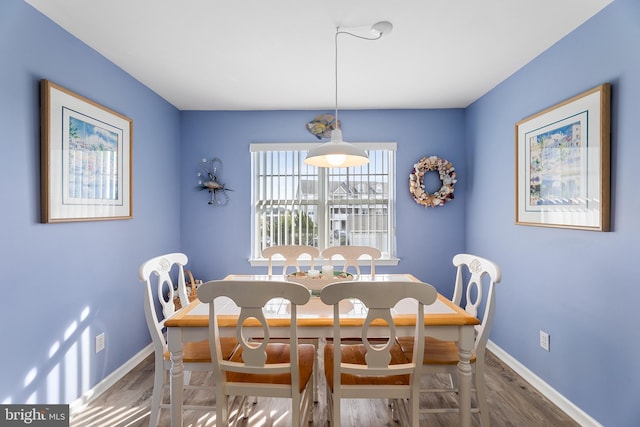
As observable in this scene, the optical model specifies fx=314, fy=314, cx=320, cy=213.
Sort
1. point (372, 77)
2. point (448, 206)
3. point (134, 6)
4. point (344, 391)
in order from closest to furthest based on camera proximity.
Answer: point (344, 391)
point (134, 6)
point (372, 77)
point (448, 206)

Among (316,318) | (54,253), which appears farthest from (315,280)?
(54,253)

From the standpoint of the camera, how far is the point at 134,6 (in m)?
1.76

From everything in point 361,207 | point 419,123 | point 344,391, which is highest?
point 419,123

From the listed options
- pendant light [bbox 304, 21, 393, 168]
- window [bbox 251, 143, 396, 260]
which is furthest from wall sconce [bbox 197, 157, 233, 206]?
pendant light [bbox 304, 21, 393, 168]

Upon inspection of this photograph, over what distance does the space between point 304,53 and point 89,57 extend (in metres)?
1.49

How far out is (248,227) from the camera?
3521 millimetres

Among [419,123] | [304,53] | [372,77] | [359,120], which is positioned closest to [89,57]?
[304,53]

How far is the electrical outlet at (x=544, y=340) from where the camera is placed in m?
2.23

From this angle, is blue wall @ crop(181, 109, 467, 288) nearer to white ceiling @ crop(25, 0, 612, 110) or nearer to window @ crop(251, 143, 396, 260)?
window @ crop(251, 143, 396, 260)

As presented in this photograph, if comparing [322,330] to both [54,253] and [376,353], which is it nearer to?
[376,353]

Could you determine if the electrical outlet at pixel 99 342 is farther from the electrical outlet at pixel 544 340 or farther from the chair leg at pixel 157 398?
the electrical outlet at pixel 544 340

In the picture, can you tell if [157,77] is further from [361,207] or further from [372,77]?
[361,207]

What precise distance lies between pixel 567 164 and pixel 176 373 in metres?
2.61

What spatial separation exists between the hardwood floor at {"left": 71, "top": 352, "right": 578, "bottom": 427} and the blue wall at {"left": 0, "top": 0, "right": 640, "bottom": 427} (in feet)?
0.54
